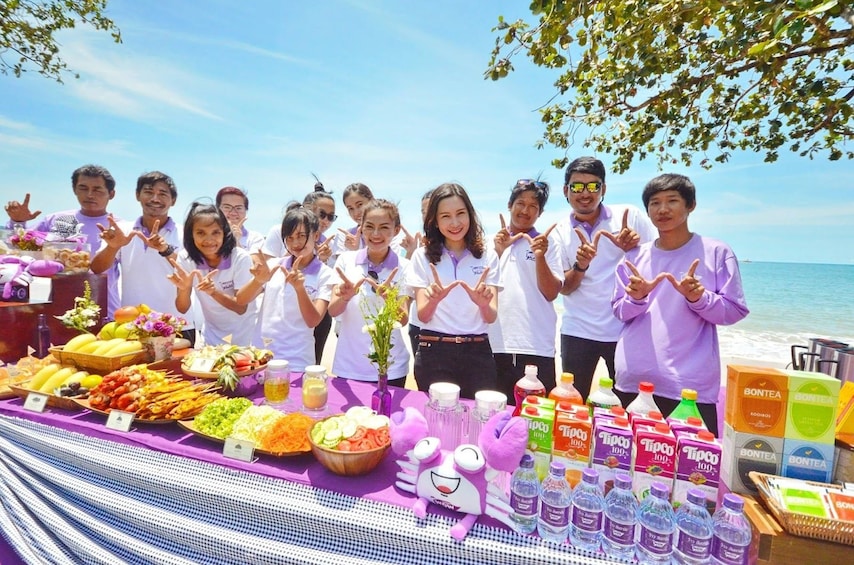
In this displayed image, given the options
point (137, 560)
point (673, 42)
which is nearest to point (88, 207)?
point (137, 560)

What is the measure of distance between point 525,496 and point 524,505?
1.1 inches

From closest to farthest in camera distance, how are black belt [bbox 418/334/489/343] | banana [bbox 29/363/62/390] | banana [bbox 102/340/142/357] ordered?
banana [bbox 29/363/62/390] < banana [bbox 102/340/142/357] < black belt [bbox 418/334/489/343]

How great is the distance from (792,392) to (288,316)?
2979mm

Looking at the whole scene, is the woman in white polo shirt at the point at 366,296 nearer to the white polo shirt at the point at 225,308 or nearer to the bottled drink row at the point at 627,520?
the white polo shirt at the point at 225,308

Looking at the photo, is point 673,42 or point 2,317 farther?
point 673,42

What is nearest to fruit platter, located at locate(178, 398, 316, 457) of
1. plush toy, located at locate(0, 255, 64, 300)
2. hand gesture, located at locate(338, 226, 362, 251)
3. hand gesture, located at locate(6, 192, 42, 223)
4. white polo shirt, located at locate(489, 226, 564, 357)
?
white polo shirt, located at locate(489, 226, 564, 357)

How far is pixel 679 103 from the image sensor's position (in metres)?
4.91

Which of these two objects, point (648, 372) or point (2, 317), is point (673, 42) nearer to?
point (648, 372)

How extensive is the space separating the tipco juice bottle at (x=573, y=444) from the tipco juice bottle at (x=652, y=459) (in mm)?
155

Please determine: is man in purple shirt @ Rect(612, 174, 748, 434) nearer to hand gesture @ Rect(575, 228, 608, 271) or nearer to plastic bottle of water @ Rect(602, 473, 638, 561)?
hand gesture @ Rect(575, 228, 608, 271)

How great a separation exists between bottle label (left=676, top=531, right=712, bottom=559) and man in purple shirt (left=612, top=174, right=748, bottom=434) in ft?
4.25

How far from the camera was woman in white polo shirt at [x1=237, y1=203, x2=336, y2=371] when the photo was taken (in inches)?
121

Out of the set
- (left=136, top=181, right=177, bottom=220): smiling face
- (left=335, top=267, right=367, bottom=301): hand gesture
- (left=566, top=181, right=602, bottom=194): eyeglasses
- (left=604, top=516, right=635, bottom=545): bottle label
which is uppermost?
(left=566, top=181, right=602, bottom=194): eyeglasses

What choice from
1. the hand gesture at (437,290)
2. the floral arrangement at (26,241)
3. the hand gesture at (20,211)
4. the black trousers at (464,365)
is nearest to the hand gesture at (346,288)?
the hand gesture at (437,290)
